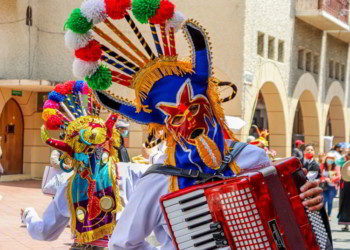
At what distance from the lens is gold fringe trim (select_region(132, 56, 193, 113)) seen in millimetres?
3793

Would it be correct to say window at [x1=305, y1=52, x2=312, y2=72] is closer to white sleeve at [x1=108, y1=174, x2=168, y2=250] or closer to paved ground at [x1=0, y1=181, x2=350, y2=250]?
paved ground at [x1=0, y1=181, x2=350, y2=250]

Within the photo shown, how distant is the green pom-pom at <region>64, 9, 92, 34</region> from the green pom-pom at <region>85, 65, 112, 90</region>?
225 mm

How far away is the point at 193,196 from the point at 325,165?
11997 millimetres

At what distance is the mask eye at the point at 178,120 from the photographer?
3684 millimetres

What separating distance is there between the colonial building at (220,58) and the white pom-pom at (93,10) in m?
14.0

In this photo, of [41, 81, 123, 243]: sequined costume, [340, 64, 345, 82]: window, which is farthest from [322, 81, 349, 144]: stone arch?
[41, 81, 123, 243]: sequined costume

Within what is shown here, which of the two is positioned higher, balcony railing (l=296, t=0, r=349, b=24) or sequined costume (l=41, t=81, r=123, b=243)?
balcony railing (l=296, t=0, r=349, b=24)

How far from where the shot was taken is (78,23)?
3771 millimetres

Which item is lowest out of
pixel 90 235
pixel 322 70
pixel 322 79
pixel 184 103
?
pixel 90 235

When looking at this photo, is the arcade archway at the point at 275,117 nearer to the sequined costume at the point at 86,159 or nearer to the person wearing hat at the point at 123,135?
the person wearing hat at the point at 123,135

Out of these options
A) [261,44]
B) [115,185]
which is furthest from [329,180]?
[115,185]

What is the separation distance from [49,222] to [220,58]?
14394 mm

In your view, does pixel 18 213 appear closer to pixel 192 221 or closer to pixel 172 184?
pixel 172 184

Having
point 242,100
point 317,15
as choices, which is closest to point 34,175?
point 242,100
